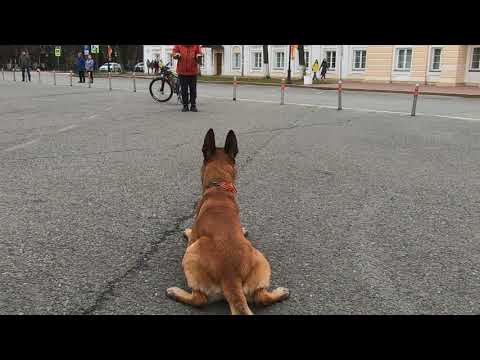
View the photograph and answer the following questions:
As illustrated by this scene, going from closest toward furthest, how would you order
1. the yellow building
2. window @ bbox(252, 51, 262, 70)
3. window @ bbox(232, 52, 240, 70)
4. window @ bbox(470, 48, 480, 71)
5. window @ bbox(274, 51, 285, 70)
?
1. window @ bbox(470, 48, 480, 71)
2. the yellow building
3. window @ bbox(274, 51, 285, 70)
4. window @ bbox(252, 51, 262, 70)
5. window @ bbox(232, 52, 240, 70)

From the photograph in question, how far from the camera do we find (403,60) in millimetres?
41438

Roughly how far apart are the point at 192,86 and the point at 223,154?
37.3 feet

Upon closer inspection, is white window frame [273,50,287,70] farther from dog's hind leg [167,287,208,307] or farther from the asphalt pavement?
dog's hind leg [167,287,208,307]

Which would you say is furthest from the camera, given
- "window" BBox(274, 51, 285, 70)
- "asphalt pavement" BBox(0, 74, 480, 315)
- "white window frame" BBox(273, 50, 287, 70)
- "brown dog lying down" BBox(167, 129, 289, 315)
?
"window" BBox(274, 51, 285, 70)

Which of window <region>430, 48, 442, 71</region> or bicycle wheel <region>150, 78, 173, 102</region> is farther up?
window <region>430, 48, 442, 71</region>

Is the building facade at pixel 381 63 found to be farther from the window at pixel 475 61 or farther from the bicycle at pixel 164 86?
the bicycle at pixel 164 86

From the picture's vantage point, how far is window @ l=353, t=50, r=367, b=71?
45.0m

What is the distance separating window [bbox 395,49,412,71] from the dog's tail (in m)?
41.5

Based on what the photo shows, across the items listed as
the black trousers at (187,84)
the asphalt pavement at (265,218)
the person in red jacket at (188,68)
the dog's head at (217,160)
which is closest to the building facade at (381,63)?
the black trousers at (187,84)

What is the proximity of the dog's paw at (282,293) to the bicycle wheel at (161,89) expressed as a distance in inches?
609

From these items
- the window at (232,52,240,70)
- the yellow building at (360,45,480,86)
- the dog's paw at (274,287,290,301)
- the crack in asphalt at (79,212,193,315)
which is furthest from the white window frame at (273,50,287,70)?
the dog's paw at (274,287,290,301)

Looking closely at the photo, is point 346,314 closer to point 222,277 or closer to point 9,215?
point 222,277

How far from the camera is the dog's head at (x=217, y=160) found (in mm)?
3947
